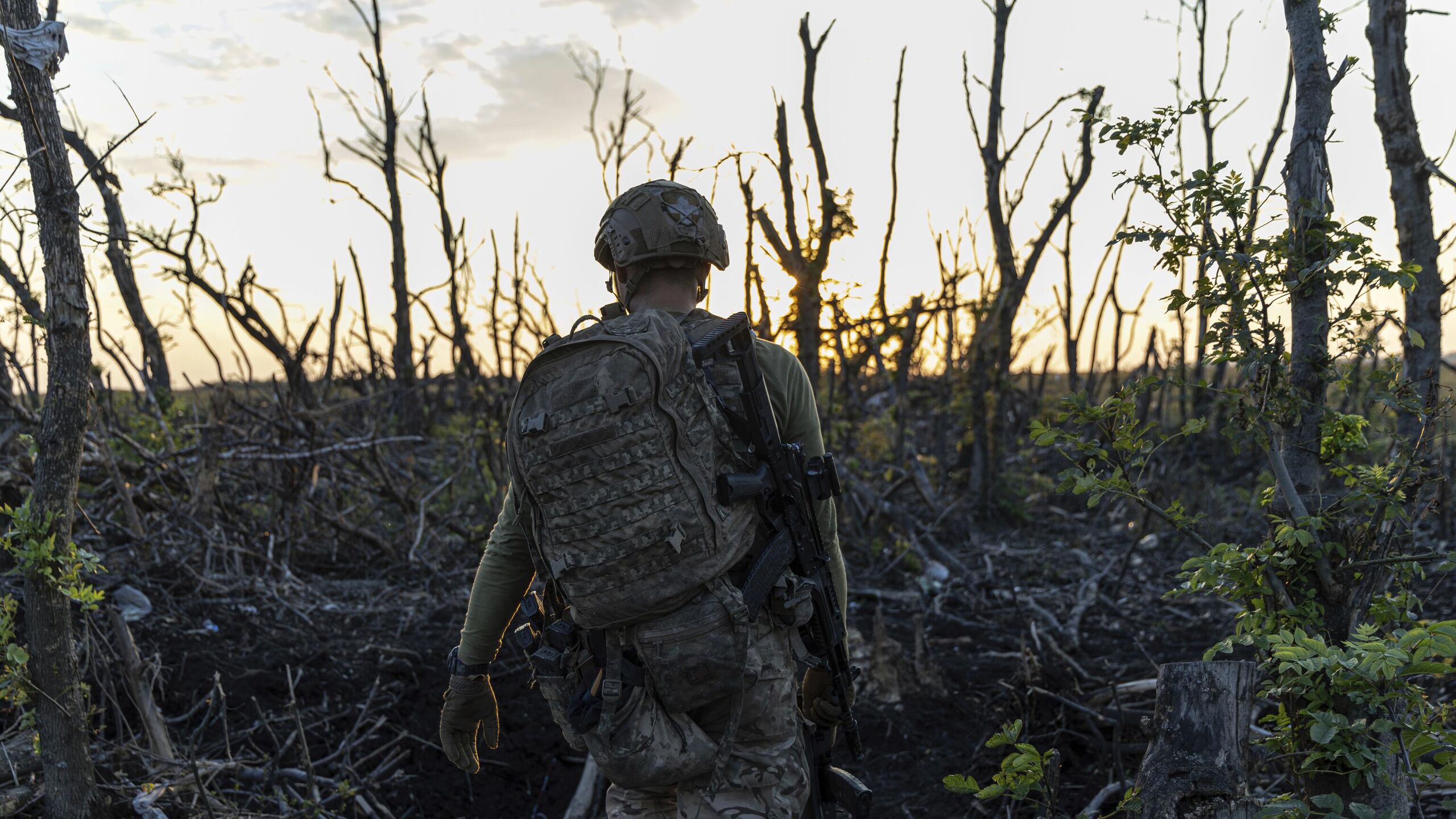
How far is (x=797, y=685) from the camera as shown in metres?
2.39

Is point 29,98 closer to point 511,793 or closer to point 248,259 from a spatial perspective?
point 511,793

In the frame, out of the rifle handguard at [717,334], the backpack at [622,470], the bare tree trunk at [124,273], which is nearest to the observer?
the backpack at [622,470]

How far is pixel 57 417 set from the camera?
2.90 meters

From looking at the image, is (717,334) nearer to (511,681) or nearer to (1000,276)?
(511,681)

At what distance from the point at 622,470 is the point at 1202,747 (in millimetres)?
1463

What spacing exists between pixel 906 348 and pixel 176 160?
29.7ft

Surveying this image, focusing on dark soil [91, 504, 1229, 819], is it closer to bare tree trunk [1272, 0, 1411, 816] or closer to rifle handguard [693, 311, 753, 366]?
bare tree trunk [1272, 0, 1411, 816]

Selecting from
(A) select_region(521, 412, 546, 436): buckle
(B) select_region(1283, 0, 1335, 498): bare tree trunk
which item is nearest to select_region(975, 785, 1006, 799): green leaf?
(B) select_region(1283, 0, 1335, 498): bare tree trunk

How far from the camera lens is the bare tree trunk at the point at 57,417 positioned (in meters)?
2.80

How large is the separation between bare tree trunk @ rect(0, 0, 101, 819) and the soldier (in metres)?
1.46

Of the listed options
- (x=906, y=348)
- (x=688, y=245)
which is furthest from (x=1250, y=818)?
(x=906, y=348)

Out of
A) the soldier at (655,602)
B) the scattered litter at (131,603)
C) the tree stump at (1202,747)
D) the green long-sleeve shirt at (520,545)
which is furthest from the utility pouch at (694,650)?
the scattered litter at (131,603)

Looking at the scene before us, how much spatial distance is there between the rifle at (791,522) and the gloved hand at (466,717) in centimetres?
81

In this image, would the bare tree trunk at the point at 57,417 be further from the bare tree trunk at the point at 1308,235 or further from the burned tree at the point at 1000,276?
the burned tree at the point at 1000,276
